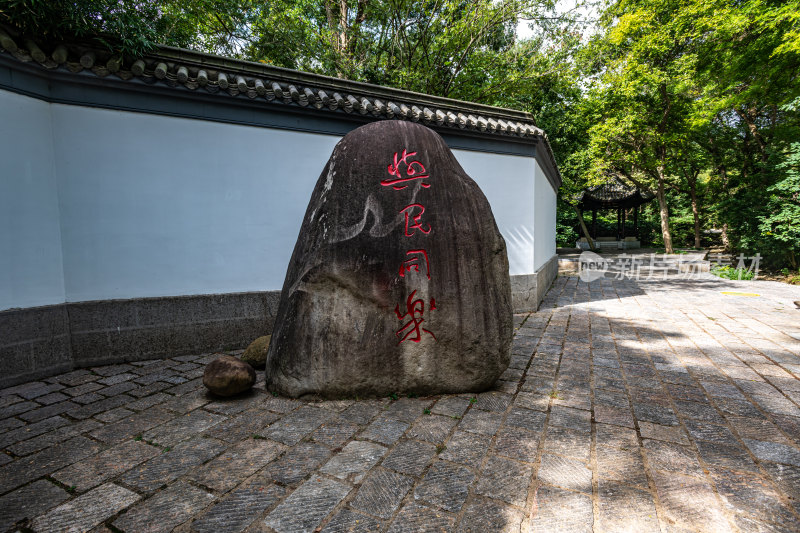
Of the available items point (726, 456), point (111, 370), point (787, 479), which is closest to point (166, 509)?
point (111, 370)

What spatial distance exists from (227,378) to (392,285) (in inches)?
68.2

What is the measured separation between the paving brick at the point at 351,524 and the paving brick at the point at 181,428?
4.85 ft

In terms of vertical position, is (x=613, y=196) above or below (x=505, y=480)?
above

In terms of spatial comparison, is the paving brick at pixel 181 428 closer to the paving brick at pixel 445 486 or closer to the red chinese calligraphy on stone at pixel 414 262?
the paving brick at pixel 445 486

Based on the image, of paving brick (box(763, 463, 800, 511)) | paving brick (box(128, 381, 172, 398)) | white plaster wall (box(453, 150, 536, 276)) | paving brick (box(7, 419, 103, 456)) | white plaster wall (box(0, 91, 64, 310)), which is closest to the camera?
paving brick (box(763, 463, 800, 511))

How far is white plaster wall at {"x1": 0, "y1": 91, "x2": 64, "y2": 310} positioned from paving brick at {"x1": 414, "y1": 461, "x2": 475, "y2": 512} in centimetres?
457

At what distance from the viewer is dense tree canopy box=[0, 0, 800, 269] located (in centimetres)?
975

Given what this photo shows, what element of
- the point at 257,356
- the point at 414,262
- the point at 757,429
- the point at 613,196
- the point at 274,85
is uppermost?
the point at 613,196

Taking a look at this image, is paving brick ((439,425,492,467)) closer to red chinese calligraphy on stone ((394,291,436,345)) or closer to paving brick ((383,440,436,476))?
paving brick ((383,440,436,476))

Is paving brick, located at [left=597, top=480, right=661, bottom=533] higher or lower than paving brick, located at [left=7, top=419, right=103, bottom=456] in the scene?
lower

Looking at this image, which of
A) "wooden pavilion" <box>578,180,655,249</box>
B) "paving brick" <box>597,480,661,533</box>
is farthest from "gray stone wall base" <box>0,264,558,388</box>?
"wooden pavilion" <box>578,180,655,249</box>

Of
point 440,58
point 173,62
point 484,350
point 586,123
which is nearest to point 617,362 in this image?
point 484,350

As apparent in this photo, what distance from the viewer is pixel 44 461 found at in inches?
95.1

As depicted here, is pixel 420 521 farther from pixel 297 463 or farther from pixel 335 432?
pixel 335 432
